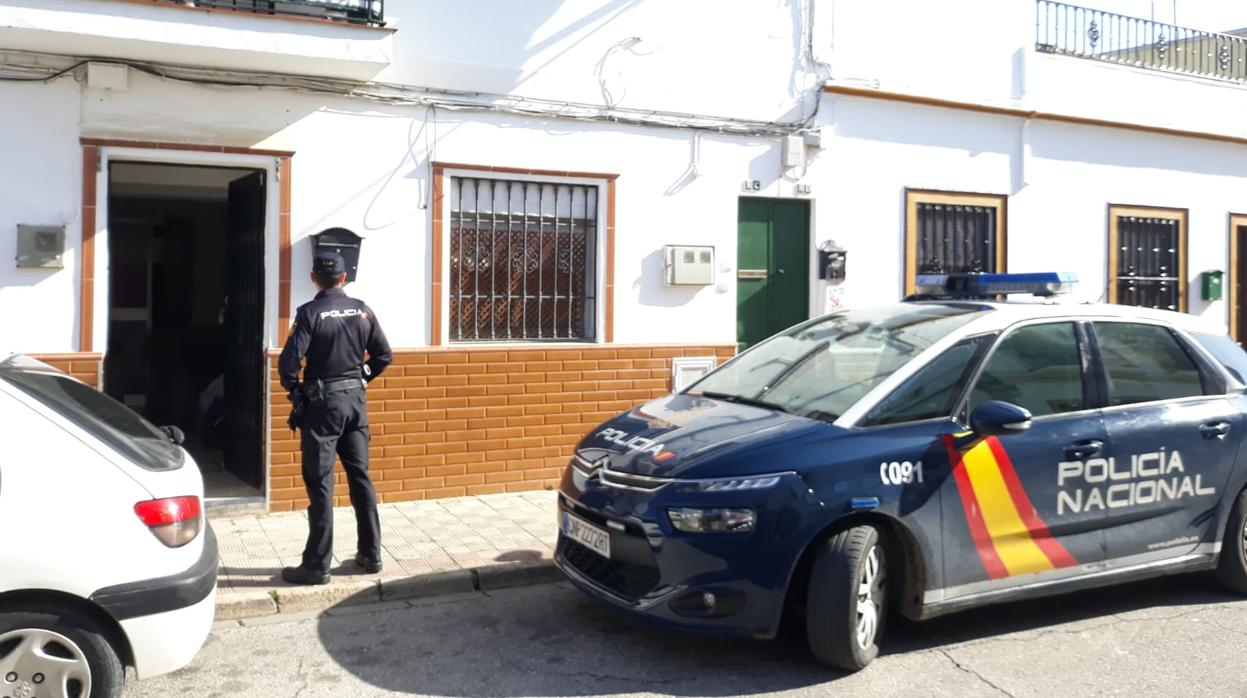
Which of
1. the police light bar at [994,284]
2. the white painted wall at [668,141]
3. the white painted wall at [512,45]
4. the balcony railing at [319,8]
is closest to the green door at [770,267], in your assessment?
the white painted wall at [668,141]

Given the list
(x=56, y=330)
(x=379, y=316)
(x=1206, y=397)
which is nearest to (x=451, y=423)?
(x=379, y=316)

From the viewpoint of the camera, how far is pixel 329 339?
5742 mm

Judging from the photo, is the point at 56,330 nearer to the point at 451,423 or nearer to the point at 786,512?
the point at 451,423

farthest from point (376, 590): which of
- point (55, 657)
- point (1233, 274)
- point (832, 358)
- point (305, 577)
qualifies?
point (1233, 274)

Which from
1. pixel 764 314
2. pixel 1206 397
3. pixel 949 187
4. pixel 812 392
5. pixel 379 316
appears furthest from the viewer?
pixel 949 187

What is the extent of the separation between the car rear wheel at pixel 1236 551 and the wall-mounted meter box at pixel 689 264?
4.26 metres

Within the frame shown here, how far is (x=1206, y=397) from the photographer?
5738 mm

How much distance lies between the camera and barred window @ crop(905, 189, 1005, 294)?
9820mm

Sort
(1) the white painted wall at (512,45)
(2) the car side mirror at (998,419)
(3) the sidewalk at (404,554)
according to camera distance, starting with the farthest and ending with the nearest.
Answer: (1) the white painted wall at (512,45)
(3) the sidewalk at (404,554)
(2) the car side mirror at (998,419)

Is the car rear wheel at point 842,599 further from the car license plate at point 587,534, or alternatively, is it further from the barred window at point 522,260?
the barred window at point 522,260

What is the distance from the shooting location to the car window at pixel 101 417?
153 inches

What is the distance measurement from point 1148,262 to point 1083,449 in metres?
7.21

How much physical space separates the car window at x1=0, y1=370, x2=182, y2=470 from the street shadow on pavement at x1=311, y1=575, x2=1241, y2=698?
51.9 inches

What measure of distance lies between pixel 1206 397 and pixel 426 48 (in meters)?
5.66
